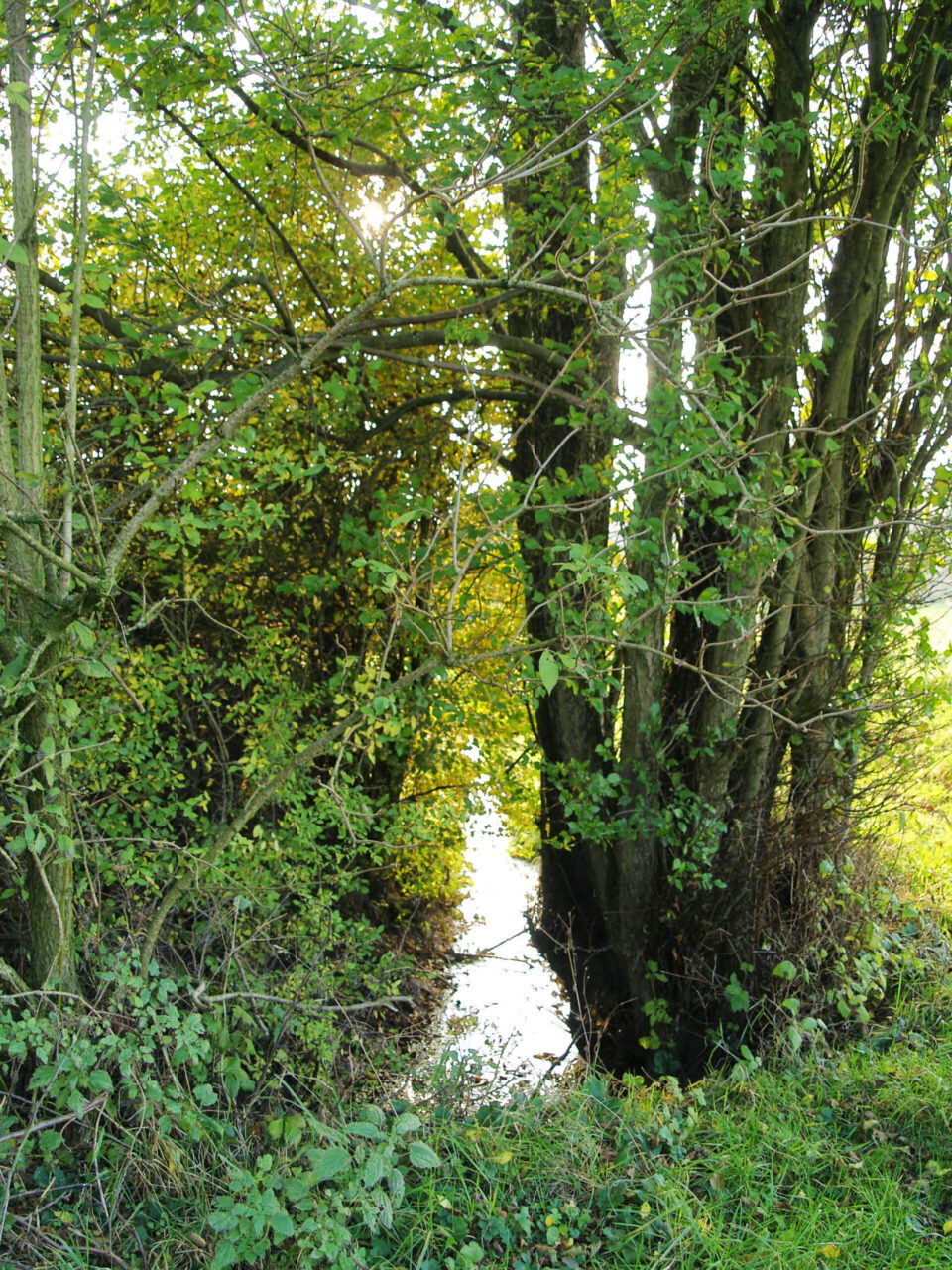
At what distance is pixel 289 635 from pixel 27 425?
2.74 metres

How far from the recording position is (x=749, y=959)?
477cm

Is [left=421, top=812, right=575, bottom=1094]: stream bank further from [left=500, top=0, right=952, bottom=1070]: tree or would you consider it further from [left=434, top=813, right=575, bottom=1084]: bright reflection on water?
[left=500, top=0, right=952, bottom=1070]: tree

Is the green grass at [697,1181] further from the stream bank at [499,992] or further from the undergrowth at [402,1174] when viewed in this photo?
the stream bank at [499,992]

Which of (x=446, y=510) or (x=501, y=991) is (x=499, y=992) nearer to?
(x=501, y=991)

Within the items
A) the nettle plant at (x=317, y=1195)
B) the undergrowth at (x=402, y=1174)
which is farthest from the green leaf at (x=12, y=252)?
the nettle plant at (x=317, y=1195)

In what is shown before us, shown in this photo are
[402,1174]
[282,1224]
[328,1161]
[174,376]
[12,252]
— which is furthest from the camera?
[174,376]

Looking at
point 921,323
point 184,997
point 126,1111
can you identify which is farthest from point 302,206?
point 126,1111

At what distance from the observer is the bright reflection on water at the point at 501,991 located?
6.08 meters

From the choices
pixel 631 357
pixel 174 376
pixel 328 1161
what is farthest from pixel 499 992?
pixel 174 376

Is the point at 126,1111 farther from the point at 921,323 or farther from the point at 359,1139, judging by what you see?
the point at 921,323

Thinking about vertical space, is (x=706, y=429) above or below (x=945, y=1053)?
above

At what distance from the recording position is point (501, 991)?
7465mm

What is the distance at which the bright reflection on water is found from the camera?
6.08 meters

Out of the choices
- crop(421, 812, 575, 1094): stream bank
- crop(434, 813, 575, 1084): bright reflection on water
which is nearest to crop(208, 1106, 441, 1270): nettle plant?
crop(421, 812, 575, 1094): stream bank
